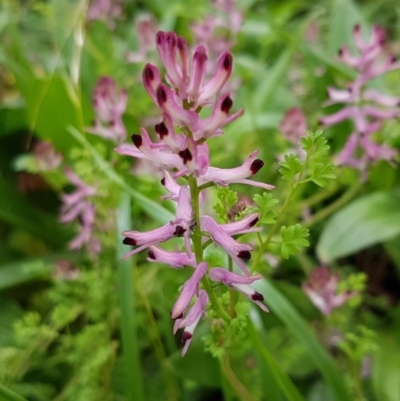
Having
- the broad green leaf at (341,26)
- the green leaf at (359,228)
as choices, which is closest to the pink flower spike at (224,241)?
the green leaf at (359,228)

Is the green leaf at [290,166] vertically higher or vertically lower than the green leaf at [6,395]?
higher

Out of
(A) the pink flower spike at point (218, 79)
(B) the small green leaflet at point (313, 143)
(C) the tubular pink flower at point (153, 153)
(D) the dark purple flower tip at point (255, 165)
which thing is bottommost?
(D) the dark purple flower tip at point (255, 165)

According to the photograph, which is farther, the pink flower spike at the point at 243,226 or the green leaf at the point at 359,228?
the green leaf at the point at 359,228

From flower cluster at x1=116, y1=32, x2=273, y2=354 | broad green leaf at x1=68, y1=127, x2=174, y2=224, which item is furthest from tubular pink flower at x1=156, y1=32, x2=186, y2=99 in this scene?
broad green leaf at x1=68, y1=127, x2=174, y2=224

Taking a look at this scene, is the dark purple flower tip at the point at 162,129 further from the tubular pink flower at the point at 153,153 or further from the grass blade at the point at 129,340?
the grass blade at the point at 129,340

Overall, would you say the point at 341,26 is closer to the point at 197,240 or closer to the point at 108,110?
the point at 108,110

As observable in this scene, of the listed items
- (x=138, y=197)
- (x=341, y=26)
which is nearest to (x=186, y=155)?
(x=138, y=197)
